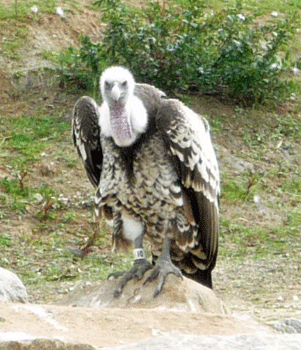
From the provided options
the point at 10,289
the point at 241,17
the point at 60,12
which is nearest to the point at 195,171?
the point at 10,289

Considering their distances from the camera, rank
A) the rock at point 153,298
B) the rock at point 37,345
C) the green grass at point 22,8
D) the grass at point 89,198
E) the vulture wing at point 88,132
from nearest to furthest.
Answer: the rock at point 37,345 < the rock at point 153,298 < the vulture wing at point 88,132 < the grass at point 89,198 < the green grass at point 22,8

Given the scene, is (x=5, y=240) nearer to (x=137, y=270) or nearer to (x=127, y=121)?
(x=137, y=270)

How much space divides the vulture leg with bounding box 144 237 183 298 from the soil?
68cm

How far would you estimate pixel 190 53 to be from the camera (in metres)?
10.8

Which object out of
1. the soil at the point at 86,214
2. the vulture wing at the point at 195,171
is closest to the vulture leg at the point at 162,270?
the vulture wing at the point at 195,171

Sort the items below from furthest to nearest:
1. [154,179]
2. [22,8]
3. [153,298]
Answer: [22,8] < [154,179] < [153,298]

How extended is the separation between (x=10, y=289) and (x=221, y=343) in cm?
204

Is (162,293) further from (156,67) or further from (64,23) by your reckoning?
(64,23)

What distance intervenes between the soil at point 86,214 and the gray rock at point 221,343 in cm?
34

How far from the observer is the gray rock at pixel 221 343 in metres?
4.41

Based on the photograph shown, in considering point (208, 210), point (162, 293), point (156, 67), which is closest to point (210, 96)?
point (156, 67)

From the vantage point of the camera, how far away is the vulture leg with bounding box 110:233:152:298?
6.66m

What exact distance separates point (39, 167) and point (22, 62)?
168cm

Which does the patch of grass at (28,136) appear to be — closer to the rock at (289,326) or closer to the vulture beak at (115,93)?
the vulture beak at (115,93)
